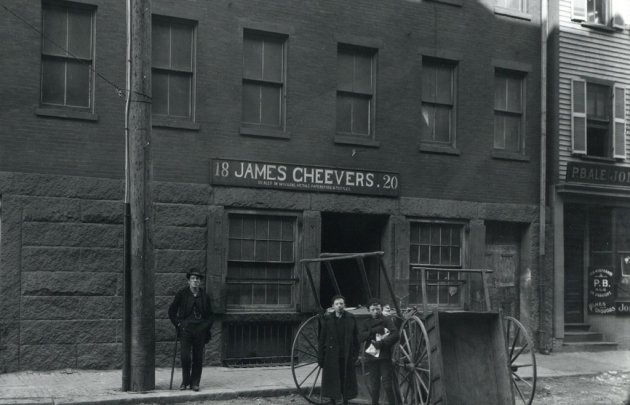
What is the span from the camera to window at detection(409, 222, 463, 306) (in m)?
16.7

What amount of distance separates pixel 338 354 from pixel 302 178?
4.86m

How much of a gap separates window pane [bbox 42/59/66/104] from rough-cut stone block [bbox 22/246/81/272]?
7.93 ft

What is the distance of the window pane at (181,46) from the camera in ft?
47.6

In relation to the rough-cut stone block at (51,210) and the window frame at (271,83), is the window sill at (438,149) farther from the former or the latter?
the rough-cut stone block at (51,210)

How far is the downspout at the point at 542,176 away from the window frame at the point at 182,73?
25.5 ft

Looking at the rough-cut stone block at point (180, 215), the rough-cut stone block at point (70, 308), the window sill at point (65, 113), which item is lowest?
the rough-cut stone block at point (70, 308)

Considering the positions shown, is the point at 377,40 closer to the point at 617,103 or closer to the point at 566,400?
the point at 617,103

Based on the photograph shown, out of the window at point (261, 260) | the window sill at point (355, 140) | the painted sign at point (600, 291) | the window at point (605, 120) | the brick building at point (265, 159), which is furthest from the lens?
the window at point (605, 120)

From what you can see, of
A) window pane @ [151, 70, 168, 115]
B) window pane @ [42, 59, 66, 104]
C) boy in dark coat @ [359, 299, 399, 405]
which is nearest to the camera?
boy in dark coat @ [359, 299, 399, 405]

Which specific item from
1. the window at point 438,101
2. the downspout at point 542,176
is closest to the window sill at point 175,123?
the window at point 438,101

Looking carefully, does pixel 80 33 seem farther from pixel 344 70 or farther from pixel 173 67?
pixel 344 70

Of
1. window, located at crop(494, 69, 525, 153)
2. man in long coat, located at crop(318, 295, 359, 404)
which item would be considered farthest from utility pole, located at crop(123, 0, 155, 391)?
window, located at crop(494, 69, 525, 153)

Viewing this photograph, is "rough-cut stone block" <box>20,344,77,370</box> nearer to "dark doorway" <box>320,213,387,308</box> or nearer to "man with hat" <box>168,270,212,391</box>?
"man with hat" <box>168,270,212,391</box>

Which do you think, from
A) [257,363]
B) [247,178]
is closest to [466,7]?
[247,178]
